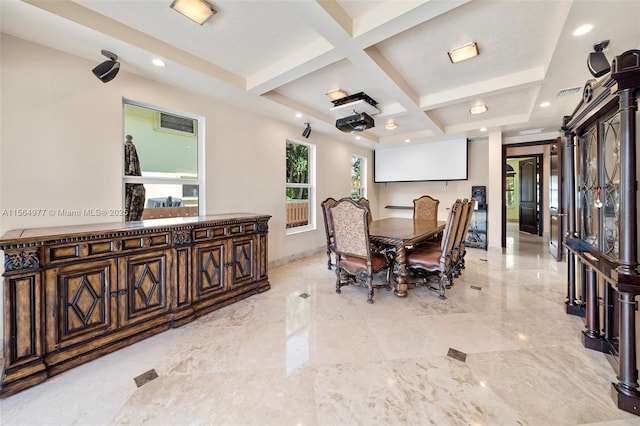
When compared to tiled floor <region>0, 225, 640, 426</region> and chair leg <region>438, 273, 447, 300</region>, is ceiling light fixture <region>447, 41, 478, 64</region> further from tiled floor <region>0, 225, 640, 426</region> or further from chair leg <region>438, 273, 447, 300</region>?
tiled floor <region>0, 225, 640, 426</region>

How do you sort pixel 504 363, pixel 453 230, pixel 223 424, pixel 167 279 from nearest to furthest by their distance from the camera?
pixel 223 424, pixel 504 363, pixel 167 279, pixel 453 230

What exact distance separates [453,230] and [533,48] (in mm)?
1951

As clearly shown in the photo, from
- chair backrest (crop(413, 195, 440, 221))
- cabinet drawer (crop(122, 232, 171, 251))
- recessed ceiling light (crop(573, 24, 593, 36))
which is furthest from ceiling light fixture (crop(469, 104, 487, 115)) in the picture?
cabinet drawer (crop(122, 232, 171, 251))

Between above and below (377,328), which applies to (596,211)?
above

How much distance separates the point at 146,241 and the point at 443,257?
3.07m

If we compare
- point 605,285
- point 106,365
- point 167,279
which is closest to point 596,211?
point 605,285

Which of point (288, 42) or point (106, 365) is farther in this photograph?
point (288, 42)

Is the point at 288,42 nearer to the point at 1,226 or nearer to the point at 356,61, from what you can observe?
the point at 356,61

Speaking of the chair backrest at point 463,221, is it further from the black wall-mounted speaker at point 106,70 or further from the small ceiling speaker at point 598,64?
the black wall-mounted speaker at point 106,70

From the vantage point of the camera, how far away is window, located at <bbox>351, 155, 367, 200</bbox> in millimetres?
6715

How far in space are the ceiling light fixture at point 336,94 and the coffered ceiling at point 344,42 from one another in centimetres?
9

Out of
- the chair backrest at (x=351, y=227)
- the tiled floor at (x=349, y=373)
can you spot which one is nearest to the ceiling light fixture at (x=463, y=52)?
the chair backrest at (x=351, y=227)

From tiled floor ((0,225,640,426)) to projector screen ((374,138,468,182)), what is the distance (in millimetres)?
3842

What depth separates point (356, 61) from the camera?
2.46 meters
